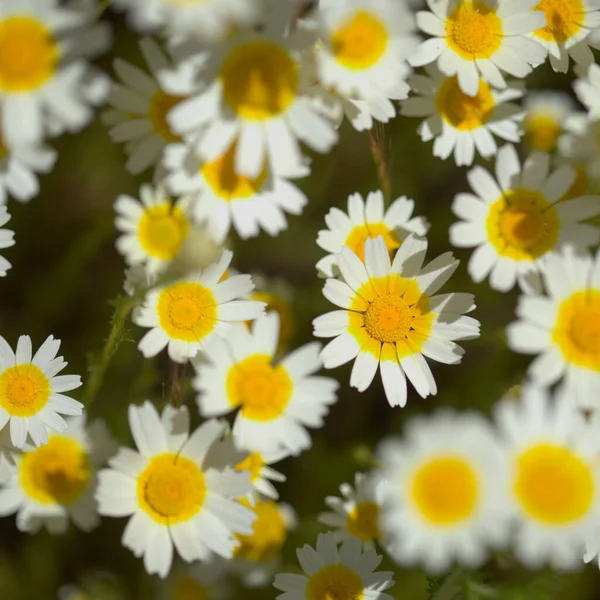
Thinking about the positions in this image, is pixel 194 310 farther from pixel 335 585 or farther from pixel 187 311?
pixel 335 585

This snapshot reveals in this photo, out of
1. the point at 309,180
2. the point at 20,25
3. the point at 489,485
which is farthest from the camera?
the point at 309,180

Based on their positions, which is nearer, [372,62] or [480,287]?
[372,62]

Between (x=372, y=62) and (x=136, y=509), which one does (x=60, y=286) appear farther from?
(x=372, y=62)

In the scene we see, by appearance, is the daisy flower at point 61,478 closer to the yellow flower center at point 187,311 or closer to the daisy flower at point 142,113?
the yellow flower center at point 187,311

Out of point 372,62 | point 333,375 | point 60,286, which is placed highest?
point 372,62

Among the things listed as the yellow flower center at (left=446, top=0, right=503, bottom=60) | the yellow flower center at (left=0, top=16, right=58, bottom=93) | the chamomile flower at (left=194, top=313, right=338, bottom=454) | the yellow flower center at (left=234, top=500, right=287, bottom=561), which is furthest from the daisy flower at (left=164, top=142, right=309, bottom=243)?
the yellow flower center at (left=234, top=500, right=287, bottom=561)

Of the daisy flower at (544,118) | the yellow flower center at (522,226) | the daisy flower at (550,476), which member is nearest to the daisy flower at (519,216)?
the yellow flower center at (522,226)

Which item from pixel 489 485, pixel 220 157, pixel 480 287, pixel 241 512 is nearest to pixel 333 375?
pixel 480 287

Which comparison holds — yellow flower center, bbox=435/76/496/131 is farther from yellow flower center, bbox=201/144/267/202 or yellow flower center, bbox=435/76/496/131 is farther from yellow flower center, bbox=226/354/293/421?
yellow flower center, bbox=226/354/293/421
